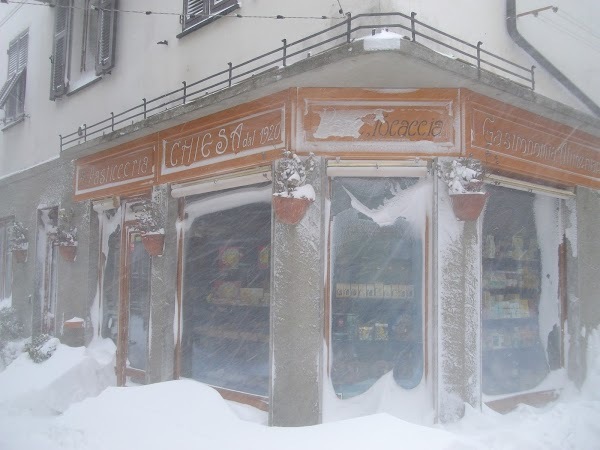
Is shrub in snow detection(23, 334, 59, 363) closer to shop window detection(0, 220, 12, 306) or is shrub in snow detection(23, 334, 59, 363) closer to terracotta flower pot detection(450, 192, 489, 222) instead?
shop window detection(0, 220, 12, 306)

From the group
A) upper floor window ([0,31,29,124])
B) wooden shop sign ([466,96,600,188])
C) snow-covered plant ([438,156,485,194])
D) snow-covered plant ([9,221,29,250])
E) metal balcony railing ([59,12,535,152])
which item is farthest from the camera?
upper floor window ([0,31,29,124])

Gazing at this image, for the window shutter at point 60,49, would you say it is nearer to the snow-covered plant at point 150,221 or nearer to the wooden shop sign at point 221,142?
the wooden shop sign at point 221,142

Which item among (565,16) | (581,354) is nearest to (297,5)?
(565,16)

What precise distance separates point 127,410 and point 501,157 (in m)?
4.73

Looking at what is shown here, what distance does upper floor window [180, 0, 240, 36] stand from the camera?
24.1ft

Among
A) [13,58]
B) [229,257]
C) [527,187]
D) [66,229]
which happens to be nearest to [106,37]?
[66,229]

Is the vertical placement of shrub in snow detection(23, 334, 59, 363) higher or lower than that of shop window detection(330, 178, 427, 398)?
lower

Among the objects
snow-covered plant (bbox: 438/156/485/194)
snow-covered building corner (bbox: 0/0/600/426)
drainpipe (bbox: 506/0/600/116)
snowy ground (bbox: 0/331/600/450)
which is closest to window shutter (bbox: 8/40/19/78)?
snow-covered building corner (bbox: 0/0/600/426)

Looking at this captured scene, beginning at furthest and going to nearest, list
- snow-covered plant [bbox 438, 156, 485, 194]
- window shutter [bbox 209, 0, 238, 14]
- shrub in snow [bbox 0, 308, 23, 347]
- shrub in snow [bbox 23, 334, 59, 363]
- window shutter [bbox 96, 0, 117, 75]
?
shrub in snow [bbox 0, 308, 23, 347] < window shutter [bbox 96, 0, 117, 75] < shrub in snow [bbox 23, 334, 59, 363] < window shutter [bbox 209, 0, 238, 14] < snow-covered plant [bbox 438, 156, 485, 194]

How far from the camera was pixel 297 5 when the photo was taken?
6449 millimetres

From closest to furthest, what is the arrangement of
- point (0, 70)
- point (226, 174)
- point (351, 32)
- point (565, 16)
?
point (351, 32)
point (226, 174)
point (565, 16)
point (0, 70)

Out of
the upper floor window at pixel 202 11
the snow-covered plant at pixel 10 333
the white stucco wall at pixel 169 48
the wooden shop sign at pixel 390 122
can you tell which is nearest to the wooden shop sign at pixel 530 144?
the wooden shop sign at pixel 390 122

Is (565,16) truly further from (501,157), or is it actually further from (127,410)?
(127,410)

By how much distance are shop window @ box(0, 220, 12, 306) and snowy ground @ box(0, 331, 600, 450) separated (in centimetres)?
671
